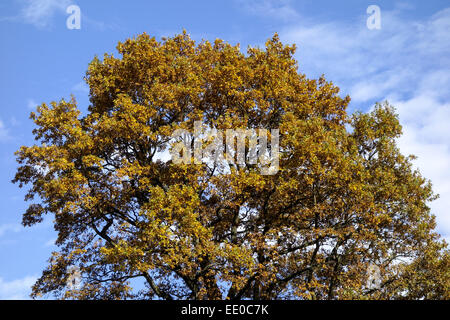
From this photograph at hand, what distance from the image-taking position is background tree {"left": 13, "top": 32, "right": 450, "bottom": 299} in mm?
22641

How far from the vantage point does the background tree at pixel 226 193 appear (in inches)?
891

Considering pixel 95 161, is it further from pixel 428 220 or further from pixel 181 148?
pixel 428 220

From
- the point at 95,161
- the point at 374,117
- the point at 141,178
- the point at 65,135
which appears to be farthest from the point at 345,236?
the point at 65,135

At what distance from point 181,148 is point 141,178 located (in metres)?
3.17

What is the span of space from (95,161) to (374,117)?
16.3 m

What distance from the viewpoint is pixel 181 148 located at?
24.6 m

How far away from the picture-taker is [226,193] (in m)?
24.2
